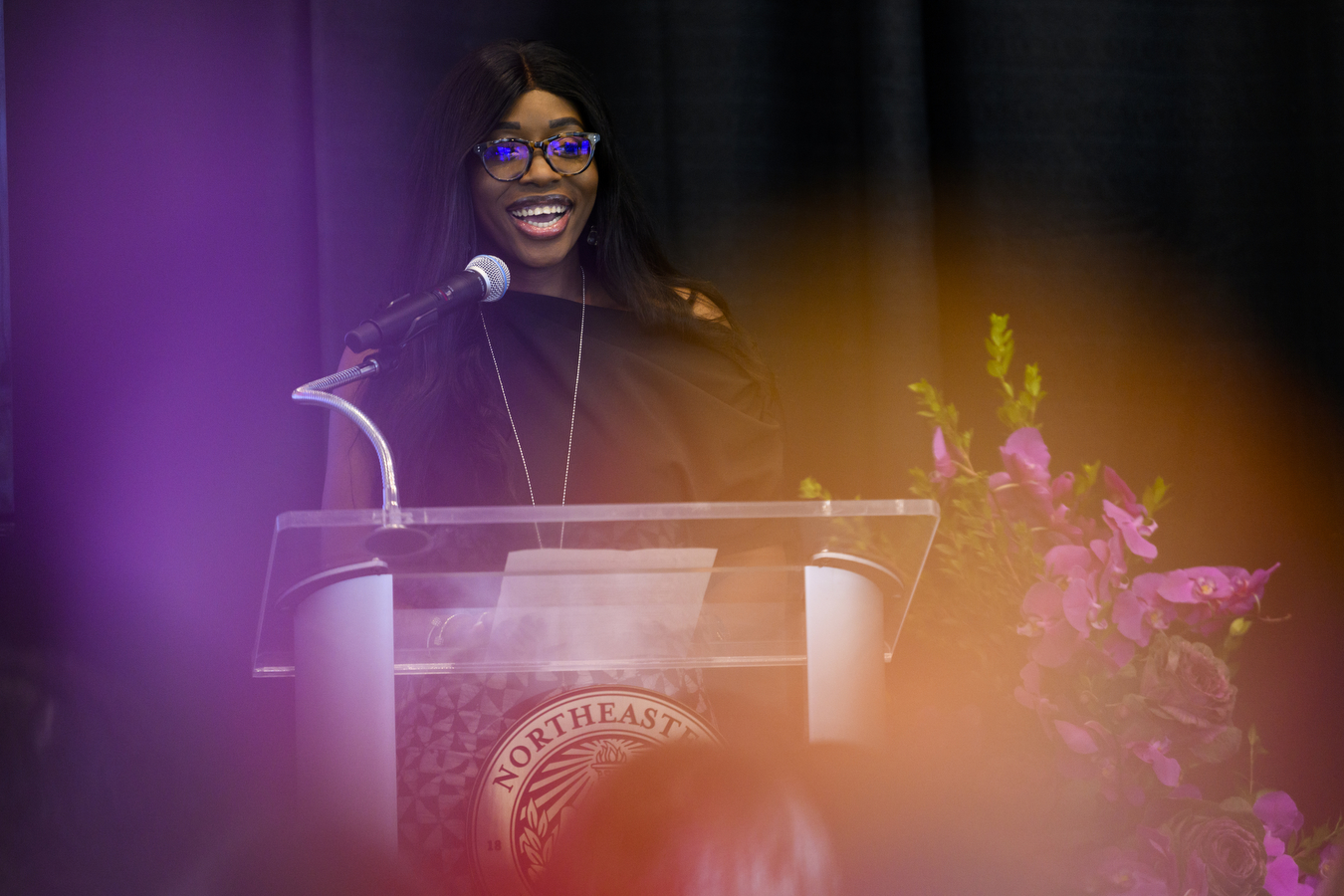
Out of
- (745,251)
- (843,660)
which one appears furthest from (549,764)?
(745,251)

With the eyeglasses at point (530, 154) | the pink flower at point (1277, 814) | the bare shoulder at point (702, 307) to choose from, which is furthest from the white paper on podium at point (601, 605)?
the bare shoulder at point (702, 307)

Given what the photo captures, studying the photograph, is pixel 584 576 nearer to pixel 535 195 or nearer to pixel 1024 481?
pixel 1024 481

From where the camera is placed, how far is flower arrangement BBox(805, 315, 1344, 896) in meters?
0.85

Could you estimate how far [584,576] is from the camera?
79 cm

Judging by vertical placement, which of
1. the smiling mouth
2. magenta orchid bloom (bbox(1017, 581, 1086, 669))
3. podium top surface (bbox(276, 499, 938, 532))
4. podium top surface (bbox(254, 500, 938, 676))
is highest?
the smiling mouth

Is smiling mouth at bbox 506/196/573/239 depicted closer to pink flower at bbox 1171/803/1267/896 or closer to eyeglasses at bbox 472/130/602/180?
eyeglasses at bbox 472/130/602/180

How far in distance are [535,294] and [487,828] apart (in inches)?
44.1

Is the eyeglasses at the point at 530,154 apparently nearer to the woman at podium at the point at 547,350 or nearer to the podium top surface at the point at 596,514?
the woman at podium at the point at 547,350

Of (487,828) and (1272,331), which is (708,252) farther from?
(487,828)

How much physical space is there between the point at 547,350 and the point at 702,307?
28 cm

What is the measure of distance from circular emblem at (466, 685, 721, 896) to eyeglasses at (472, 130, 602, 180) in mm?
993

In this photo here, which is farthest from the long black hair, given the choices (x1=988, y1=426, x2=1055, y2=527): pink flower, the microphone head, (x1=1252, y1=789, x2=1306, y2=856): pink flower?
(x1=1252, y1=789, x2=1306, y2=856): pink flower

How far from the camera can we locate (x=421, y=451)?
5.19 ft

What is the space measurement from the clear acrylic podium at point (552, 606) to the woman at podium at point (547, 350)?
2.51 ft
